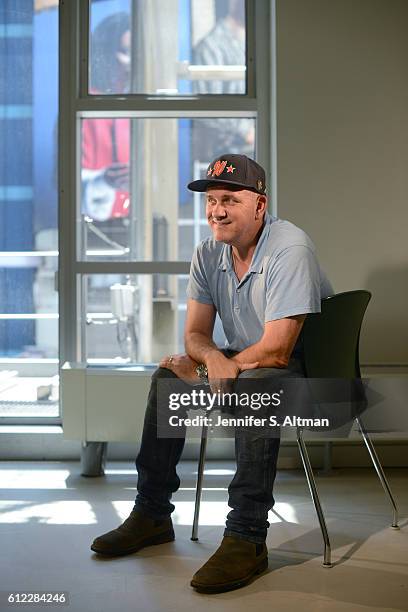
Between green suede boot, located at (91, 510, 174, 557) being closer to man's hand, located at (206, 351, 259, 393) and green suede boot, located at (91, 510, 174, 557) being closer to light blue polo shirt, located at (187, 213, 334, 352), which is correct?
man's hand, located at (206, 351, 259, 393)

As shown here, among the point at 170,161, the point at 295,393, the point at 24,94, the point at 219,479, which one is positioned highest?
the point at 24,94

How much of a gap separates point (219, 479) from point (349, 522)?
2.79 ft

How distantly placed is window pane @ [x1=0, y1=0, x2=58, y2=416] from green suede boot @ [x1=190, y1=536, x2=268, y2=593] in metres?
2.09

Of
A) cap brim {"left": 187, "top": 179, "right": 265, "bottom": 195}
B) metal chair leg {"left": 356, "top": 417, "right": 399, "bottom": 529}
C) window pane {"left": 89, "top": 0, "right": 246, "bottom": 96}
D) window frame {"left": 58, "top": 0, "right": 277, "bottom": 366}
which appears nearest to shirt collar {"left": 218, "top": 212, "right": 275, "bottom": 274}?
cap brim {"left": 187, "top": 179, "right": 265, "bottom": 195}

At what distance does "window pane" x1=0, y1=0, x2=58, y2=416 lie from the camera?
4375mm

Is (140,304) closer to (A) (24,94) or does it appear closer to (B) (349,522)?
(A) (24,94)

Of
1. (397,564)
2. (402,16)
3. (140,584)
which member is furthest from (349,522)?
(402,16)

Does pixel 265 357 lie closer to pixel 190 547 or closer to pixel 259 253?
pixel 259 253

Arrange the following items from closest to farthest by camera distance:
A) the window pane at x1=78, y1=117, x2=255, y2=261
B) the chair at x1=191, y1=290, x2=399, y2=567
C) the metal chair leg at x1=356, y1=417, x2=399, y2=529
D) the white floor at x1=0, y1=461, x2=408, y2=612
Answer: the white floor at x1=0, y1=461, x2=408, y2=612 < the chair at x1=191, y1=290, x2=399, y2=567 < the metal chair leg at x1=356, y1=417, x2=399, y2=529 < the window pane at x1=78, y1=117, x2=255, y2=261

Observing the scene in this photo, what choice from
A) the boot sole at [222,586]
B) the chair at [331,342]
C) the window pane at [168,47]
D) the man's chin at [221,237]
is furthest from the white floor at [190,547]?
the window pane at [168,47]

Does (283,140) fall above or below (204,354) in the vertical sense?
above

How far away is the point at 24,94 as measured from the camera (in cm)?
439

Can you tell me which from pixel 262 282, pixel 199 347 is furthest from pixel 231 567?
pixel 262 282

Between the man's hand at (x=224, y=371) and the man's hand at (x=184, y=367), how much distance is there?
0.30 feet
